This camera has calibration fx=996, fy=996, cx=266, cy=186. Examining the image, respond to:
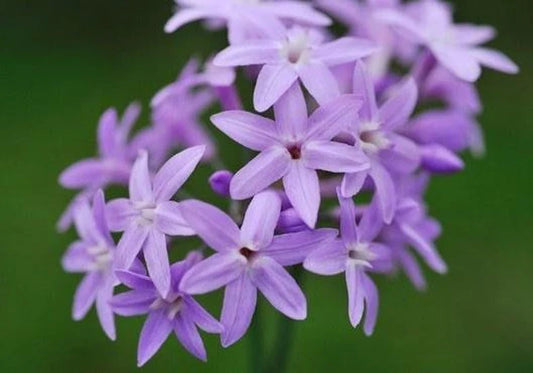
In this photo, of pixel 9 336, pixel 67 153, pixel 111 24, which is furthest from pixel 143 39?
pixel 9 336

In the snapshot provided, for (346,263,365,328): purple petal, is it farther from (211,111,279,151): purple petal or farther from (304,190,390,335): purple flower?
(211,111,279,151): purple petal

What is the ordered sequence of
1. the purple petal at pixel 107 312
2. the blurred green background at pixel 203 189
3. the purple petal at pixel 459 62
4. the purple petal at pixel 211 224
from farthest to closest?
the blurred green background at pixel 203 189 < the purple petal at pixel 459 62 < the purple petal at pixel 107 312 < the purple petal at pixel 211 224

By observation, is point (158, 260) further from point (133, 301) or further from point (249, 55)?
point (249, 55)

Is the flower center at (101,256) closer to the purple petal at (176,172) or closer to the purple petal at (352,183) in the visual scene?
the purple petal at (176,172)

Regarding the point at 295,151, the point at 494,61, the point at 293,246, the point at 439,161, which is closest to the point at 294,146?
the point at 295,151

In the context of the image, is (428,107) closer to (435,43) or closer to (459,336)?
(459,336)

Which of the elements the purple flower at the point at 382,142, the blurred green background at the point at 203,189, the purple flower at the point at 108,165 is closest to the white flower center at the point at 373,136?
the purple flower at the point at 382,142

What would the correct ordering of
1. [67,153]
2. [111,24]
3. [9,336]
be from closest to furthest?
[9,336]
[67,153]
[111,24]
